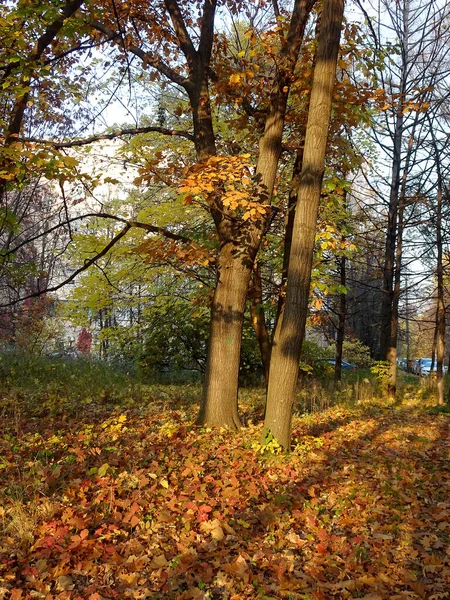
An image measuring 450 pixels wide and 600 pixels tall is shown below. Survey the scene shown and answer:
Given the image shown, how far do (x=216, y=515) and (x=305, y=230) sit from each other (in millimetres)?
3317

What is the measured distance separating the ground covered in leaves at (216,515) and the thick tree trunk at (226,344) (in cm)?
36

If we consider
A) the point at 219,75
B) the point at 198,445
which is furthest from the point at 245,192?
the point at 198,445

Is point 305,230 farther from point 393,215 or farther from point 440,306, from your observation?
point 393,215

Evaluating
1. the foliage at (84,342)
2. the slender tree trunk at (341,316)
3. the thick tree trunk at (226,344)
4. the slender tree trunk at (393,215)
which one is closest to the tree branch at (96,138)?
the thick tree trunk at (226,344)

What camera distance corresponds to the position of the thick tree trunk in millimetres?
6516

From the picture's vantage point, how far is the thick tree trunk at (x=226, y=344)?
652 centimetres

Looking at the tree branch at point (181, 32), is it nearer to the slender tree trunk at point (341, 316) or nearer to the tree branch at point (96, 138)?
the tree branch at point (96, 138)

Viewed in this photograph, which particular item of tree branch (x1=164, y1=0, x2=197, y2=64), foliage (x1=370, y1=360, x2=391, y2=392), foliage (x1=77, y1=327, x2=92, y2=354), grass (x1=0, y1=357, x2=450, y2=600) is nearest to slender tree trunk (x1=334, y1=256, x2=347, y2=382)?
foliage (x1=370, y1=360, x2=391, y2=392)

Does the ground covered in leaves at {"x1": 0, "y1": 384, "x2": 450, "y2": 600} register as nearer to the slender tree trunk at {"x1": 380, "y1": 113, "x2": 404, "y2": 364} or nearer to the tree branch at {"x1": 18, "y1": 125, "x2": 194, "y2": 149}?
the tree branch at {"x1": 18, "y1": 125, "x2": 194, "y2": 149}

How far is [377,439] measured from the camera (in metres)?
6.62

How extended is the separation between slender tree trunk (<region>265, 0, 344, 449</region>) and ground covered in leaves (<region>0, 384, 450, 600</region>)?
0.63 meters

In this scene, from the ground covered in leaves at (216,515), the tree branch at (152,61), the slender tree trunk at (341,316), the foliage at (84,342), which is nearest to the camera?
the ground covered in leaves at (216,515)

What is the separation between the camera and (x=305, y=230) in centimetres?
562

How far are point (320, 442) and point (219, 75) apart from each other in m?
→ 5.82
